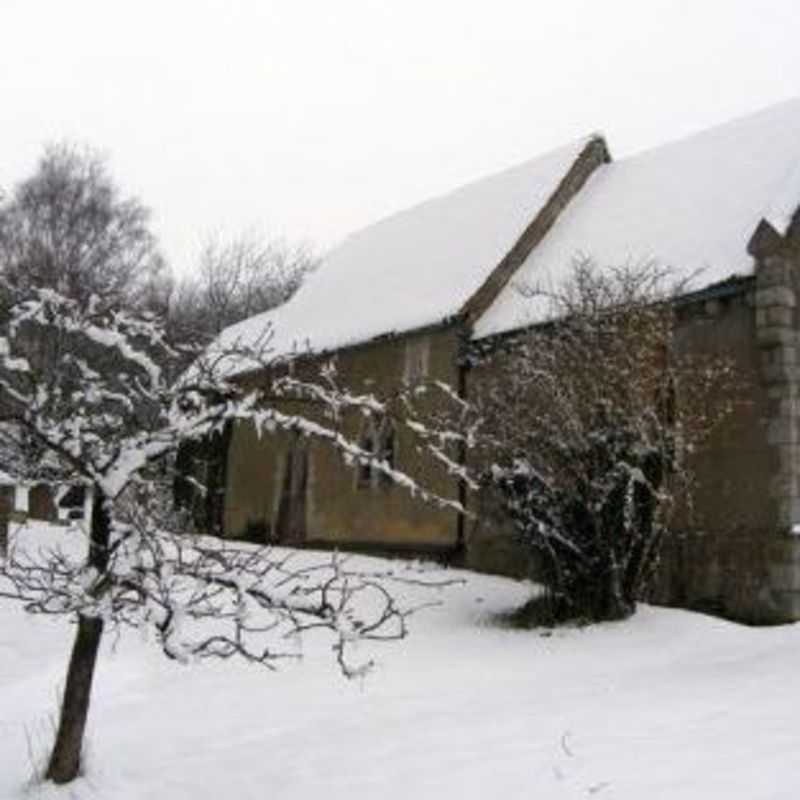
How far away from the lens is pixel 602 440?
13.2 m

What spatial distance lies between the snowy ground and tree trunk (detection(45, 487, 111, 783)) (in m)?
0.17

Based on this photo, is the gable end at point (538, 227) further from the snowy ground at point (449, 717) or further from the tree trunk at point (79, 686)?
Result: the tree trunk at point (79, 686)

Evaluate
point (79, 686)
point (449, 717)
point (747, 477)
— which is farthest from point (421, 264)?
point (79, 686)

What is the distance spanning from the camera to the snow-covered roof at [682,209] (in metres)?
15.4

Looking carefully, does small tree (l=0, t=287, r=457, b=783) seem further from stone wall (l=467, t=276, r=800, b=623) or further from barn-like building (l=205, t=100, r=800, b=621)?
stone wall (l=467, t=276, r=800, b=623)

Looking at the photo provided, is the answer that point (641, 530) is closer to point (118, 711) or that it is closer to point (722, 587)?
point (722, 587)

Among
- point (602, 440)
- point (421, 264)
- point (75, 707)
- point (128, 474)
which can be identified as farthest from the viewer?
point (421, 264)

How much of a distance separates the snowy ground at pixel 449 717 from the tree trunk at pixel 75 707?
0.47ft

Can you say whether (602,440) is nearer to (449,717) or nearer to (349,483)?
(449,717)

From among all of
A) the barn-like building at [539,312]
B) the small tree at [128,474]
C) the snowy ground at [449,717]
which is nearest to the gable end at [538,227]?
the barn-like building at [539,312]

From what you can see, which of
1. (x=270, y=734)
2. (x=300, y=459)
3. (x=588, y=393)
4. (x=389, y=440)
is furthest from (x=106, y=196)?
(x=270, y=734)

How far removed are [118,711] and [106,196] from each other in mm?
32548

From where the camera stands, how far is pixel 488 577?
1716 cm

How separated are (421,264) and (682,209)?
619cm
